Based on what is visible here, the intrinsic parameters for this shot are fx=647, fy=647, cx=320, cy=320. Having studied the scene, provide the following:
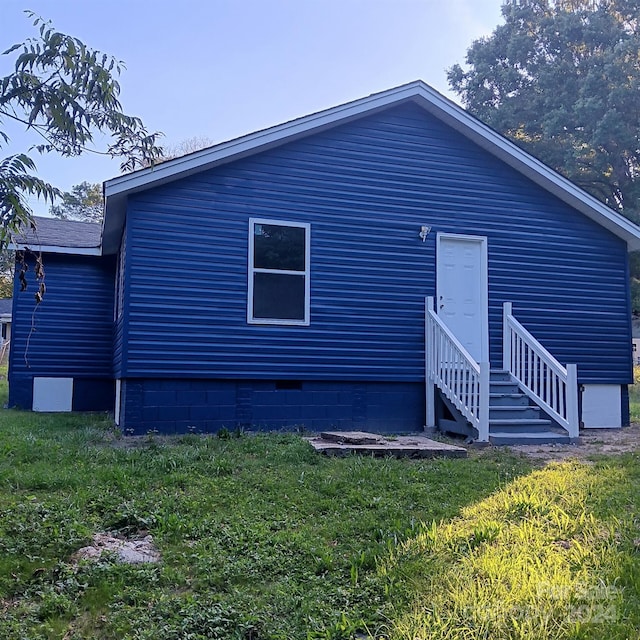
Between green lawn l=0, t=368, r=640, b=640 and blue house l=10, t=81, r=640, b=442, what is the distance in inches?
106

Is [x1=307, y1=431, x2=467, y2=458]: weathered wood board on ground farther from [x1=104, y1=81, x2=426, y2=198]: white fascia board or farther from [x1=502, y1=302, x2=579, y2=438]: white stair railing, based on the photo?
[x1=104, y1=81, x2=426, y2=198]: white fascia board

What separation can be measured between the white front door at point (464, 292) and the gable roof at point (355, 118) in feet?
4.63

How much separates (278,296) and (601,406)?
17.9ft

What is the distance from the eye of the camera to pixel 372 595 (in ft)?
9.95

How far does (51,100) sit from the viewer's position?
2832 mm

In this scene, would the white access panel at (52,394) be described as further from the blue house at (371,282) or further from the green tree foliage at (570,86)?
the green tree foliage at (570,86)

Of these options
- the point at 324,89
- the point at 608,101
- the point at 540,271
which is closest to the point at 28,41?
the point at 540,271

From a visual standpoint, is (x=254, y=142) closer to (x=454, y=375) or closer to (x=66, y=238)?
(x=454, y=375)

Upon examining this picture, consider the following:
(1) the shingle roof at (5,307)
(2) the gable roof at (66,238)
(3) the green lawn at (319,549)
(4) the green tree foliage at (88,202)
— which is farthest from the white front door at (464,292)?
(4) the green tree foliage at (88,202)

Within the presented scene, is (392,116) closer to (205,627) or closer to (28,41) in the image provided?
(28,41)

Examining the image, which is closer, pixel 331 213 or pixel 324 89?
pixel 331 213

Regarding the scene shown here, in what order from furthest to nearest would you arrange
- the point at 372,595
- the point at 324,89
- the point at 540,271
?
the point at 324,89 < the point at 540,271 < the point at 372,595

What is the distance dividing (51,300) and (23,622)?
9.72m

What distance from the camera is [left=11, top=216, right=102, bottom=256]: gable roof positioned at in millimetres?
11225
